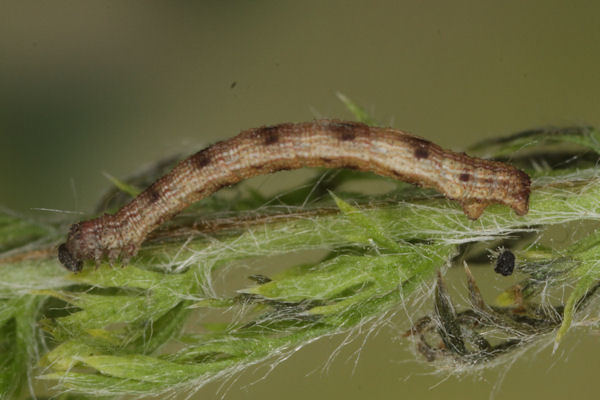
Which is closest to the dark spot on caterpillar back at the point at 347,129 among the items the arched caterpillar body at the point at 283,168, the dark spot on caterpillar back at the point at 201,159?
the arched caterpillar body at the point at 283,168

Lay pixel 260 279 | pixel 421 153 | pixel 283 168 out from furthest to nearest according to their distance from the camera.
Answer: pixel 283 168, pixel 421 153, pixel 260 279

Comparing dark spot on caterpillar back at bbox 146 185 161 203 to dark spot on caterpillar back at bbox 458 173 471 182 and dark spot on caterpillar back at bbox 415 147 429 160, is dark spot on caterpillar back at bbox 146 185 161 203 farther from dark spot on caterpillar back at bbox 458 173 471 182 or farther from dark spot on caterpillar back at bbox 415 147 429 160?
dark spot on caterpillar back at bbox 458 173 471 182

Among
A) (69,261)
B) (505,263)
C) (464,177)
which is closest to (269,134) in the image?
(464,177)

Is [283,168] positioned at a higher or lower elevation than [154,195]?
lower

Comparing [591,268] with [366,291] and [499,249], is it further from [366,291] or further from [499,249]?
[366,291]

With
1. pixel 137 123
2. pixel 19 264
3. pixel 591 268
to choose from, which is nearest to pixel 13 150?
pixel 137 123

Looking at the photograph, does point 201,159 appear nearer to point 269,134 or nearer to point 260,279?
point 269,134

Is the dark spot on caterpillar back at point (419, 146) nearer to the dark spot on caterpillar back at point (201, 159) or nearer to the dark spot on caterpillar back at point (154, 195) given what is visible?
→ the dark spot on caterpillar back at point (201, 159)

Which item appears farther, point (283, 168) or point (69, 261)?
point (283, 168)

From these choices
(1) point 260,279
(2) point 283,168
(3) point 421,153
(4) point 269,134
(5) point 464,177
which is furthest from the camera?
(2) point 283,168
